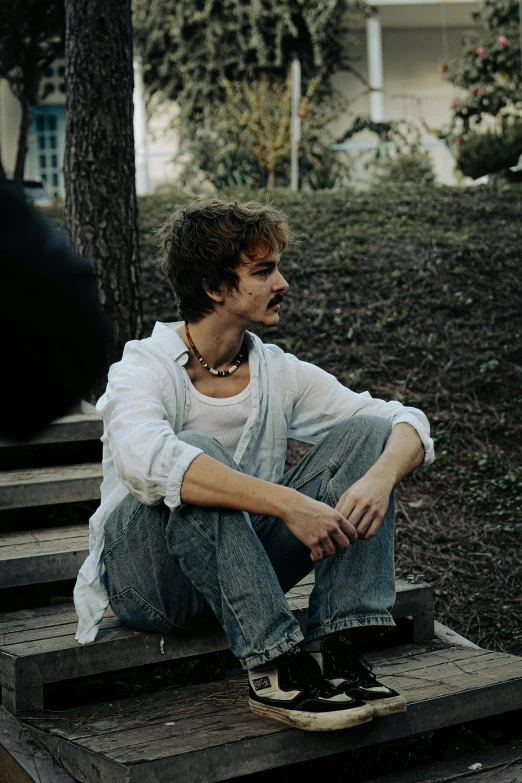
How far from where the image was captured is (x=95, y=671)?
8.30ft

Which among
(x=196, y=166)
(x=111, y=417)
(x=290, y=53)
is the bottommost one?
(x=111, y=417)

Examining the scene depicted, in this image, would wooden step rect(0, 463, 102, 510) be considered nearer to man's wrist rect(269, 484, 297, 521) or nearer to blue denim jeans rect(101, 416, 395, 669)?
→ blue denim jeans rect(101, 416, 395, 669)

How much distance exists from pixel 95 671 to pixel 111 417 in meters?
0.63

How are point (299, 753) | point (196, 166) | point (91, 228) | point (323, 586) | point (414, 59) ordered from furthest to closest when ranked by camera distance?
point (414, 59) < point (196, 166) < point (91, 228) < point (323, 586) < point (299, 753)

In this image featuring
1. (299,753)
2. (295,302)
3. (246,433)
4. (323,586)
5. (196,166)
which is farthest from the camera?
(196,166)

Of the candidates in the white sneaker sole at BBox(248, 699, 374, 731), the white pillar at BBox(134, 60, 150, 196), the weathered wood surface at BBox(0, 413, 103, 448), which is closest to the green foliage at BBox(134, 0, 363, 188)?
the white pillar at BBox(134, 60, 150, 196)

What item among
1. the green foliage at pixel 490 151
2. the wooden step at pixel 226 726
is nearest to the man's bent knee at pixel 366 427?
the wooden step at pixel 226 726

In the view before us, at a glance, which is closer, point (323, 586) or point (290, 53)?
point (323, 586)

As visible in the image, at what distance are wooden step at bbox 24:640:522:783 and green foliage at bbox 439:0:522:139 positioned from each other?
9341 mm

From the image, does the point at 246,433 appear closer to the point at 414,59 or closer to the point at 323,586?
the point at 323,586

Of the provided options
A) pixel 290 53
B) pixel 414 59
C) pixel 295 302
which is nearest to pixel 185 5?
pixel 290 53

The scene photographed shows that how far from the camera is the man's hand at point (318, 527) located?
2.36 meters

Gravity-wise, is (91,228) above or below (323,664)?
above

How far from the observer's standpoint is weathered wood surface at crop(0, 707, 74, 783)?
230 cm
